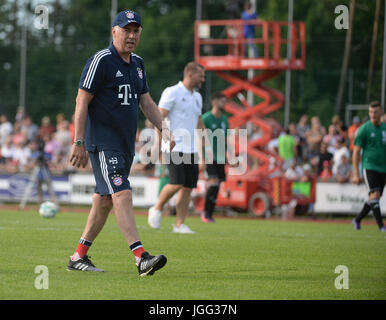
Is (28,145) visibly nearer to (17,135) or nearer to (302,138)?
(17,135)

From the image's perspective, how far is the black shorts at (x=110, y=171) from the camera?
26.8 feet

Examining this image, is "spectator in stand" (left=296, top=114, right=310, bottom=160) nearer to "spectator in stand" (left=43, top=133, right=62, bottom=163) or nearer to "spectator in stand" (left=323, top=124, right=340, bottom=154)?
"spectator in stand" (left=323, top=124, right=340, bottom=154)

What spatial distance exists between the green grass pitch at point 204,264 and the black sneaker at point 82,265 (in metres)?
0.14

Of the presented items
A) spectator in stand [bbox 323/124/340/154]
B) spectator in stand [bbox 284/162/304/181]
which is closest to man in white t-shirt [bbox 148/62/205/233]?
spectator in stand [bbox 284/162/304/181]

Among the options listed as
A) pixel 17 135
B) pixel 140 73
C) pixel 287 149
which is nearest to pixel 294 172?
pixel 287 149

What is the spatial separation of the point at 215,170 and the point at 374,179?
3280mm

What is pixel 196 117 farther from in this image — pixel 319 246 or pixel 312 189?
pixel 312 189

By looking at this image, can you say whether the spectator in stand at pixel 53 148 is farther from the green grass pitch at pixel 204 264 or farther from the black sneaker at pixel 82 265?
the black sneaker at pixel 82 265

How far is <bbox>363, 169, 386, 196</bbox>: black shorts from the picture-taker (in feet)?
49.9

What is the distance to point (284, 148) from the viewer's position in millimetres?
23078

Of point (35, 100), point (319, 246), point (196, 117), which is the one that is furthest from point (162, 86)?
point (319, 246)

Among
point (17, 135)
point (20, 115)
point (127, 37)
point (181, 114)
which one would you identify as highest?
point (127, 37)

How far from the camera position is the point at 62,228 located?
1404 cm

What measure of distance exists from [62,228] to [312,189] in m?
8.56
